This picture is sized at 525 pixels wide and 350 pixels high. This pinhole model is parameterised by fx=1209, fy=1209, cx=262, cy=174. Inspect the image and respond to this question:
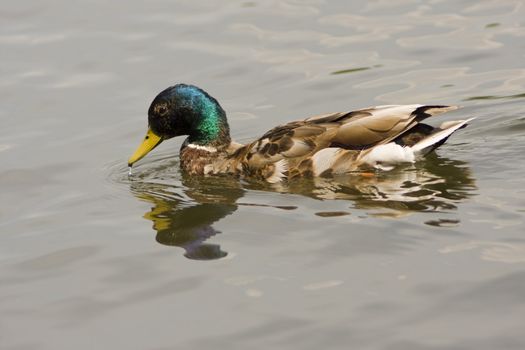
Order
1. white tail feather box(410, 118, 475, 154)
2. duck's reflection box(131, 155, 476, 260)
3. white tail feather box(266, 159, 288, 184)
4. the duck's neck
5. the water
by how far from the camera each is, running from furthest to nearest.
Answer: the duck's neck
white tail feather box(266, 159, 288, 184)
white tail feather box(410, 118, 475, 154)
duck's reflection box(131, 155, 476, 260)
the water

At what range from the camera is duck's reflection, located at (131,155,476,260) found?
9.55 metres

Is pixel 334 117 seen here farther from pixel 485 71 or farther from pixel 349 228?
pixel 485 71

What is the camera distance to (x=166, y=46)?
49.4 feet

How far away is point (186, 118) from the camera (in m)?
11.9

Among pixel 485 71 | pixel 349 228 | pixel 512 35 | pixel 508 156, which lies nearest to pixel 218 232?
pixel 349 228

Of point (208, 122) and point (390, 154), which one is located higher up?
point (208, 122)

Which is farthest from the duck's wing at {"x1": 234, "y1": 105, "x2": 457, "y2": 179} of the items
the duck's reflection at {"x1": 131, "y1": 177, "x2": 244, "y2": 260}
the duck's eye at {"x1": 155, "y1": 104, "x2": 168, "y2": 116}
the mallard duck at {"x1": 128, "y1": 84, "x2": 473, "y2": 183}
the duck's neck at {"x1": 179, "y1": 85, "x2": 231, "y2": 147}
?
the duck's eye at {"x1": 155, "y1": 104, "x2": 168, "y2": 116}

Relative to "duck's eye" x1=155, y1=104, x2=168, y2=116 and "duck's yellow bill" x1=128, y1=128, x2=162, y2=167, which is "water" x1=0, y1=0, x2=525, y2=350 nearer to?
"duck's yellow bill" x1=128, y1=128, x2=162, y2=167

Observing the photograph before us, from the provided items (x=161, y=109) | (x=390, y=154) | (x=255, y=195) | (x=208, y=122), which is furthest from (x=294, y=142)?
(x=161, y=109)

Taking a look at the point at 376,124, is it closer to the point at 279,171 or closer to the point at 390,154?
the point at 390,154

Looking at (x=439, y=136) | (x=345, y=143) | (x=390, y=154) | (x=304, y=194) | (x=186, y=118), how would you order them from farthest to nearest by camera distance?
(x=186, y=118)
(x=345, y=143)
(x=390, y=154)
(x=439, y=136)
(x=304, y=194)

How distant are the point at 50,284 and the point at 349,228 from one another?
88.9 inches

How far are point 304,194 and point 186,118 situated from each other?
77.1 inches

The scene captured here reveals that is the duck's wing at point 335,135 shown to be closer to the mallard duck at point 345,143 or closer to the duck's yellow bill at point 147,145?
the mallard duck at point 345,143
